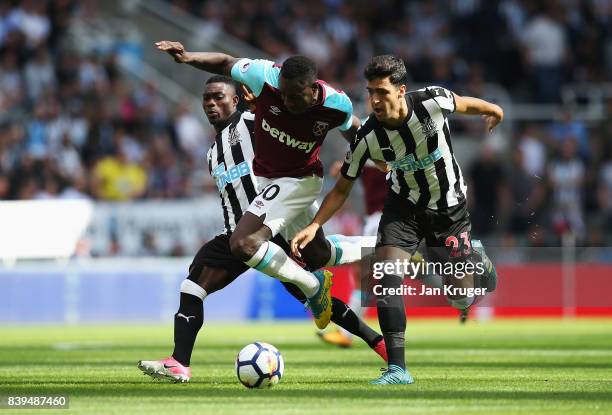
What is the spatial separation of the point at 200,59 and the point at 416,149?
1.59m

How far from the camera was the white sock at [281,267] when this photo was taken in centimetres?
862

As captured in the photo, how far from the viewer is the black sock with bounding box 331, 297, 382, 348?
930 centimetres

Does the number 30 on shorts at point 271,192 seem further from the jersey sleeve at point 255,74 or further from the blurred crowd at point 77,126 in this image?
the blurred crowd at point 77,126

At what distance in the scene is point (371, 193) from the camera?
1361cm

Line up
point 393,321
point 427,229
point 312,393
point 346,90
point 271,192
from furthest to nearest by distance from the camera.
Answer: point 346,90 → point 427,229 → point 271,192 → point 393,321 → point 312,393

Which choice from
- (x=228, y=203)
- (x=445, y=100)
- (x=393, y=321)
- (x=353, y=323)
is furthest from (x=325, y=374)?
(x=445, y=100)

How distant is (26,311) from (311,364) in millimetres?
8928

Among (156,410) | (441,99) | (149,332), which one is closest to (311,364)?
(441,99)

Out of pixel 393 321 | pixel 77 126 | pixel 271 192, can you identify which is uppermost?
pixel 77 126

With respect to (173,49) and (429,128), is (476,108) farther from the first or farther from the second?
(173,49)

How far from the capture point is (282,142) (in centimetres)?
877

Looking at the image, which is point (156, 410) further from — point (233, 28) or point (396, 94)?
point (233, 28)

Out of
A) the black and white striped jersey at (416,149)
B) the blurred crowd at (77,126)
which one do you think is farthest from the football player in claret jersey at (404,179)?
the blurred crowd at (77,126)

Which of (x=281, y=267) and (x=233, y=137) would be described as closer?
(x=281, y=267)
